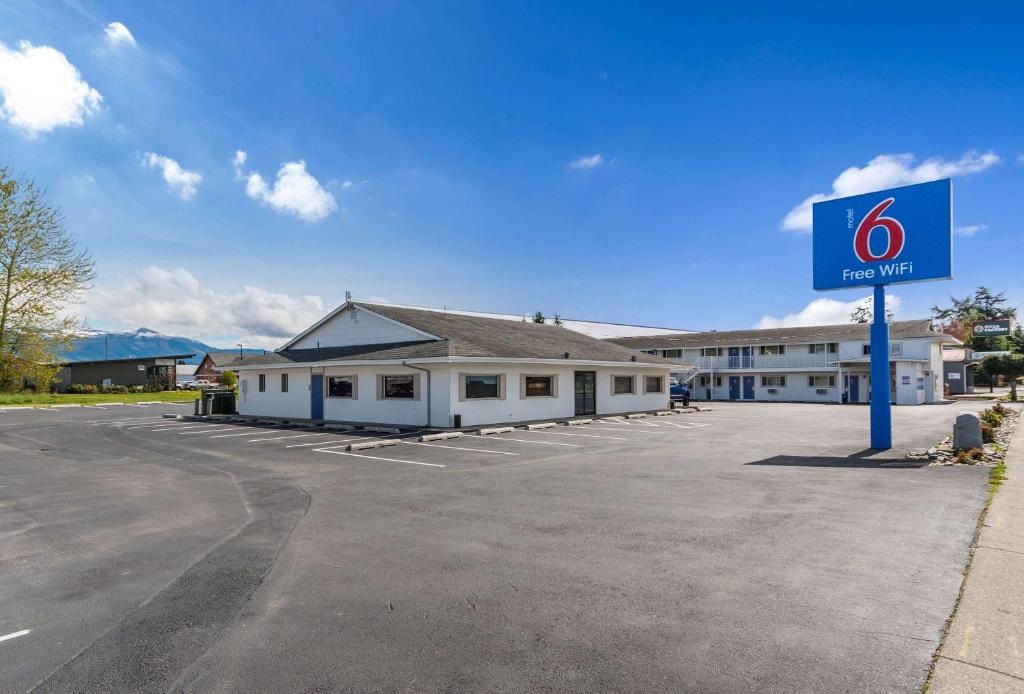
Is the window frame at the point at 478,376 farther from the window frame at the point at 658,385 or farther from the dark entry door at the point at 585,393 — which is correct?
the window frame at the point at 658,385

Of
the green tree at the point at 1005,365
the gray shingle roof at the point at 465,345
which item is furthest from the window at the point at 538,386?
the green tree at the point at 1005,365

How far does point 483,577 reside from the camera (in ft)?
18.4

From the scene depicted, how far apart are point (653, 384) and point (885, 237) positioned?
713 inches

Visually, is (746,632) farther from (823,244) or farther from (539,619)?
(823,244)

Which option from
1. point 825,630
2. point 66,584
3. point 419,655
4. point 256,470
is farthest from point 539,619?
point 256,470

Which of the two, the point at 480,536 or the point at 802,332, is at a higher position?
Result: the point at 802,332

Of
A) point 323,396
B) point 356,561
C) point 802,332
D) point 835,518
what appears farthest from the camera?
point 802,332

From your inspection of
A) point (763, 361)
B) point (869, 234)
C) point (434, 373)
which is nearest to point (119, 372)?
point (434, 373)

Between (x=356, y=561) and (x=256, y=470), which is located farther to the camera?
(x=256, y=470)

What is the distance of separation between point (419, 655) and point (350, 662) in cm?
47

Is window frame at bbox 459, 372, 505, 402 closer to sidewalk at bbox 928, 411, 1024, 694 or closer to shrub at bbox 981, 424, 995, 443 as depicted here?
shrub at bbox 981, 424, 995, 443

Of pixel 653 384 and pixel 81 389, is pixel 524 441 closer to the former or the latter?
pixel 653 384

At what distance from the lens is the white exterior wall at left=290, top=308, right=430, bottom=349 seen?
945 inches

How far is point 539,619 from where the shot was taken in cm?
462
